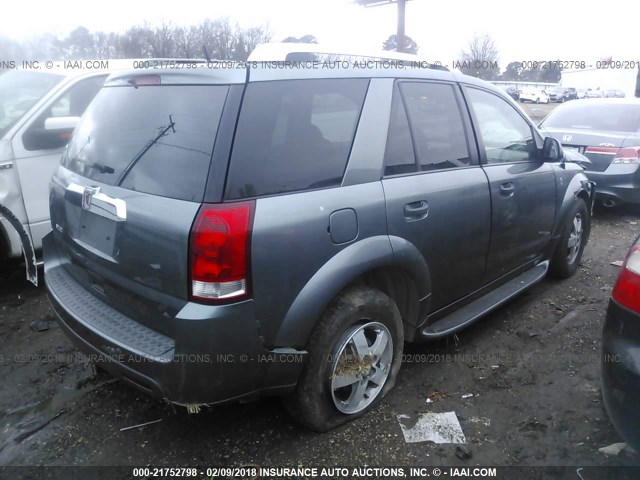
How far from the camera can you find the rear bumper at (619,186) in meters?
Result: 6.47

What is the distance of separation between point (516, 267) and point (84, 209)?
2.97 m

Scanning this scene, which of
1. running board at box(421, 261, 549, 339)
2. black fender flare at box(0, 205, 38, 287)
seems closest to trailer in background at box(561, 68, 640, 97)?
running board at box(421, 261, 549, 339)

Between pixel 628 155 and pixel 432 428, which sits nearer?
pixel 432 428

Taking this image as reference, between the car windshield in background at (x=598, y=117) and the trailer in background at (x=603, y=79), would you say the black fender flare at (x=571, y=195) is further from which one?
the trailer in background at (x=603, y=79)

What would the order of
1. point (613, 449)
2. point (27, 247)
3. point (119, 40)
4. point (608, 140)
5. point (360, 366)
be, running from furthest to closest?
1. point (119, 40)
2. point (608, 140)
3. point (27, 247)
4. point (360, 366)
5. point (613, 449)

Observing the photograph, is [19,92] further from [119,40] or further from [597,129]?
[119,40]

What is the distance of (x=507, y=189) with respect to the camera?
3.36m

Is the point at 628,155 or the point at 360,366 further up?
the point at 628,155

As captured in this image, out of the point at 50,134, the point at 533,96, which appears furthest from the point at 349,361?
the point at 533,96

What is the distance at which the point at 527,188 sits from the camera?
3598mm

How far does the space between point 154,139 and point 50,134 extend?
2.43 metres

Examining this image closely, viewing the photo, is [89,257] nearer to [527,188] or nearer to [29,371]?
[29,371]

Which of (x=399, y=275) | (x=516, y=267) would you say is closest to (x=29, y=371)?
(x=399, y=275)

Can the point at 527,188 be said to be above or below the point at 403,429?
above
